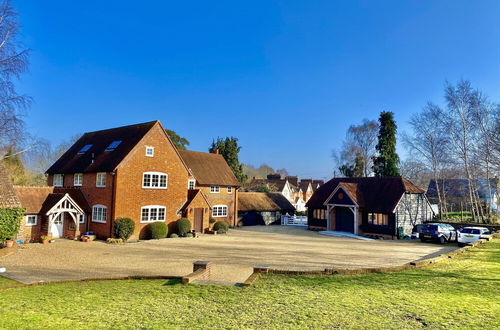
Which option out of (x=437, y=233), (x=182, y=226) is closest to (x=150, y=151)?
(x=182, y=226)

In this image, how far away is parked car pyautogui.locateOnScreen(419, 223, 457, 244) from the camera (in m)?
26.6

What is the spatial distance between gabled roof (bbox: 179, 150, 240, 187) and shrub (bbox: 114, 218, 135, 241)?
1032cm

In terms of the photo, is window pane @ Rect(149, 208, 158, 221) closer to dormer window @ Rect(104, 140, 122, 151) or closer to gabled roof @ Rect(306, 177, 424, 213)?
dormer window @ Rect(104, 140, 122, 151)

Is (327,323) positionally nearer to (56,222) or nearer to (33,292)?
(33,292)

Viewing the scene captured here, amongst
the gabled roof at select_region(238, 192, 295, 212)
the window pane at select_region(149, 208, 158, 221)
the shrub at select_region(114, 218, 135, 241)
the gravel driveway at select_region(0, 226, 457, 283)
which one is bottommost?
the gravel driveway at select_region(0, 226, 457, 283)

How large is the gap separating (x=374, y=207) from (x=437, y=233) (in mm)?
6053

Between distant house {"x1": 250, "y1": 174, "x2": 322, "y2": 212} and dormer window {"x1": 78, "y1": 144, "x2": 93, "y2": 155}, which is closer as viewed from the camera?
dormer window {"x1": 78, "y1": 144, "x2": 93, "y2": 155}

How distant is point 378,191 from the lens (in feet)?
107

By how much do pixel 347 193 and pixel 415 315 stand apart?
2546 cm

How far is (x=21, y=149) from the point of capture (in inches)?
641

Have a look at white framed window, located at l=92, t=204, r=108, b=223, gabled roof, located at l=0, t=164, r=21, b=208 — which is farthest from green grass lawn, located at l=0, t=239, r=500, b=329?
white framed window, located at l=92, t=204, r=108, b=223

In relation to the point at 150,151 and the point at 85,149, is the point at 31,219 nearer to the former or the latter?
the point at 85,149

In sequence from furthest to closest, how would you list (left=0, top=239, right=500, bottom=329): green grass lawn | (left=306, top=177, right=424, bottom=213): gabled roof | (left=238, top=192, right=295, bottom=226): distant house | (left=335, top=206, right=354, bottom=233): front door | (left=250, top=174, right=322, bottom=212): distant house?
(left=250, top=174, right=322, bottom=212): distant house → (left=238, top=192, right=295, bottom=226): distant house → (left=335, top=206, right=354, bottom=233): front door → (left=306, top=177, right=424, bottom=213): gabled roof → (left=0, top=239, right=500, bottom=329): green grass lawn

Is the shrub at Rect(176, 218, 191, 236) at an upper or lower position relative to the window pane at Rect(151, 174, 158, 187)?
lower
